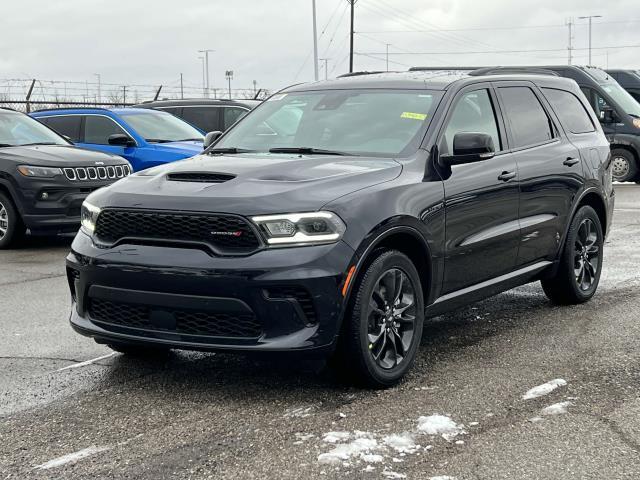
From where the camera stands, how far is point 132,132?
45.3 feet

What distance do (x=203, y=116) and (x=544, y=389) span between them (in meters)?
13.1

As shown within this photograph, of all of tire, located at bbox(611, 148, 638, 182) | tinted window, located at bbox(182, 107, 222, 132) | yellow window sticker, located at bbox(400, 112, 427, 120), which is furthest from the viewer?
tire, located at bbox(611, 148, 638, 182)

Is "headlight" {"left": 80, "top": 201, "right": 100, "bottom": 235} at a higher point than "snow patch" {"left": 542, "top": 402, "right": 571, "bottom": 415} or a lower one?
higher

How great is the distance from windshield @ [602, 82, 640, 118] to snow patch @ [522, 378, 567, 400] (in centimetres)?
1532

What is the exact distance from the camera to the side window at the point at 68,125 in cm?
1445

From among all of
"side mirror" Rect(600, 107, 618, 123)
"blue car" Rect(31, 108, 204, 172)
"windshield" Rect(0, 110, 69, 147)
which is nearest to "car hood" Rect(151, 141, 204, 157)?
"blue car" Rect(31, 108, 204, 172)

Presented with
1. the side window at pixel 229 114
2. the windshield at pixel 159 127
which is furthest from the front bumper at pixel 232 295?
the side window at pixel 229 114

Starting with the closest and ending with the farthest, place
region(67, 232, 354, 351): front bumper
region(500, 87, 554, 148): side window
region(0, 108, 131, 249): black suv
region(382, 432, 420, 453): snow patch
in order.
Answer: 1. region(382, 432, 420, 453): snow patch
2. region(67, 232, 354, 351): front bumper
3. region(500, 87, 554, 148): side window
4. region(0, 108, 131, 249): black suv

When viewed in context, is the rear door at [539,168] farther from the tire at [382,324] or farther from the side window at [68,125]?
the side window at [68,125]

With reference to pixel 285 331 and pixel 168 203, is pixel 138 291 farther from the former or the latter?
pixel 285 331

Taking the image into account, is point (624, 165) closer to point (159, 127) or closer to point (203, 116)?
point (203, 116)

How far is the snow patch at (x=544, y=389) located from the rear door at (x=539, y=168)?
1384 millimetres

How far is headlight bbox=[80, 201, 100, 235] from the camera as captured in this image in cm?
522

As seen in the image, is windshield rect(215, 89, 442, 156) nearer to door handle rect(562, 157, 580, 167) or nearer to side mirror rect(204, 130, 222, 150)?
side mirror rect(204, 130, 222, 150)
